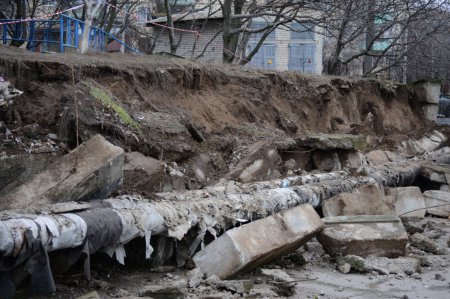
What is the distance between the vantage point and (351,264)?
6.41m

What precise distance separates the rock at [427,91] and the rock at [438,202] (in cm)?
844

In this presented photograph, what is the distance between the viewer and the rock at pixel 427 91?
18.5m

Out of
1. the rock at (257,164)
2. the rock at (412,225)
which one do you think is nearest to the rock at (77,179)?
the rock at (257,164)

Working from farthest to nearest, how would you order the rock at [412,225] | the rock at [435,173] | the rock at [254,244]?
1. the rock at [435,173]
2. the rock at [412,225]
3. the rock at [254,244]

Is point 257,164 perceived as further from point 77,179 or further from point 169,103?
point 77,179

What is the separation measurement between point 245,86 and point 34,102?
5.15 meters

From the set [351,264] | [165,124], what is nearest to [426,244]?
[351,264]

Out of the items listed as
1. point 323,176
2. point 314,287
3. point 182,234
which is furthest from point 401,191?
point 182,234

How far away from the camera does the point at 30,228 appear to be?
4.44 metres

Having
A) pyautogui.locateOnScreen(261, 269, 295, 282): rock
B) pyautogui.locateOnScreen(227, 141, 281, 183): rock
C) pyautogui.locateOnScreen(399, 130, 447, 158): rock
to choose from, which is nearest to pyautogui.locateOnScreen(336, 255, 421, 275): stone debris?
pyautogui.locateOnScreen(261, 269, 295, 282): rock

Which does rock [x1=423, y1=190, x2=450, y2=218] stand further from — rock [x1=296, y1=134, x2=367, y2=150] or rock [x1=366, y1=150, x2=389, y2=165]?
rock [x1=366, y1=150, x2=389, y2=165]

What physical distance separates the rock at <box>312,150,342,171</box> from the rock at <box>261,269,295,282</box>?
480 cm

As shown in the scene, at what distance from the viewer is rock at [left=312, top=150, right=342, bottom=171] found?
10656mm

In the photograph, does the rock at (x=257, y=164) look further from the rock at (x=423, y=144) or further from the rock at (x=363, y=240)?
the rock at (x=423, y=144)
